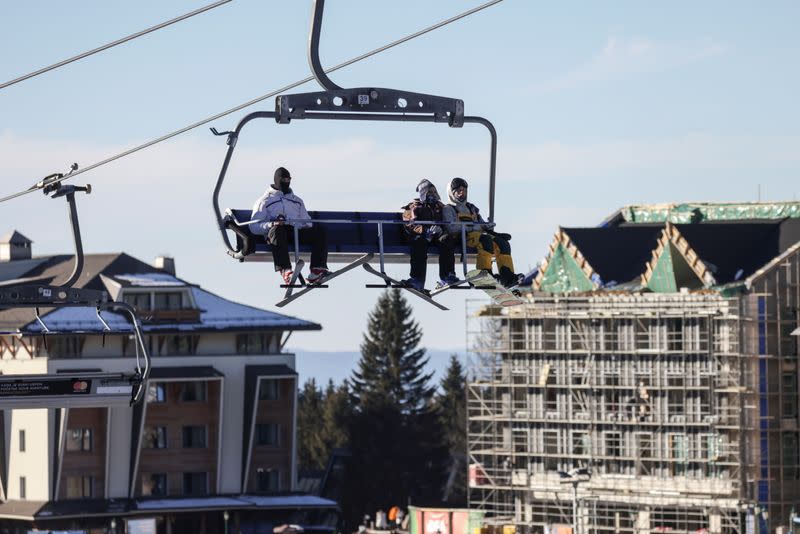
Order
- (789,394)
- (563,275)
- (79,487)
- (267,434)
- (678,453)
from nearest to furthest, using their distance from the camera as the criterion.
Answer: (789,394) < (678,453) < (563,275) < (79,487) < (267,434)

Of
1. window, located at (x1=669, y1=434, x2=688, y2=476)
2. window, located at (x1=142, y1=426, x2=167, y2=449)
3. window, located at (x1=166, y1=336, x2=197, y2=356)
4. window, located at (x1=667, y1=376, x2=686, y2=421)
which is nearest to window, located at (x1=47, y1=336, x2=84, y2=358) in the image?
window, located at (x1=166, y1=336, x2=197, y2=356)

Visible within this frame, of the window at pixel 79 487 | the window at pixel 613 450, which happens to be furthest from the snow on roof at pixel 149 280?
the window at pixel 613 450

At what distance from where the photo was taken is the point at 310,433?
165250 mm

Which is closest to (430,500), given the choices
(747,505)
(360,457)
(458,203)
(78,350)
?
(360,457)

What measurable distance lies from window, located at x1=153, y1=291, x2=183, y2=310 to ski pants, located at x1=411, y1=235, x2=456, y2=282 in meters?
87.5

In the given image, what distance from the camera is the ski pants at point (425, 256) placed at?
1139 inches

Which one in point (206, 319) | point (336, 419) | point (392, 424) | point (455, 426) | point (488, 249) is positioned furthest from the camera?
point (455, 426)

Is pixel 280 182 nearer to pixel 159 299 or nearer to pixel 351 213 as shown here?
pixel 351 213

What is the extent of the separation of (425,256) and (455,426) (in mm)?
129369

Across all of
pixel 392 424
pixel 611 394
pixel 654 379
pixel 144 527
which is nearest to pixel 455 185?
pixel 654 379

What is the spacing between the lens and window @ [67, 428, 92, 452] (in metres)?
110

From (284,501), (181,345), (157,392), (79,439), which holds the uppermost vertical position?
(181,345)

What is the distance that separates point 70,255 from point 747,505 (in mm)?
46649

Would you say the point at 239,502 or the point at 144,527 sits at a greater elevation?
the point at 239,502
